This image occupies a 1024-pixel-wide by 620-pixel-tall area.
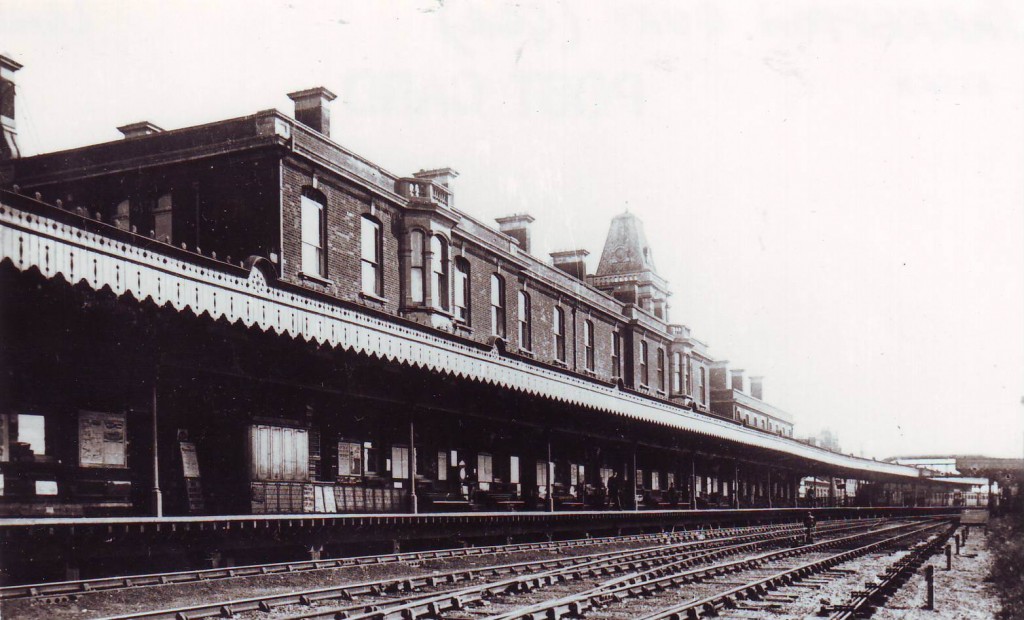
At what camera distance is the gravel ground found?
1215 cm

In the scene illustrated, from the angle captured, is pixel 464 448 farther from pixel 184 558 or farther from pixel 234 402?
pixel 184 558

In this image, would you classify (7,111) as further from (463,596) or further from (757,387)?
(757,387)

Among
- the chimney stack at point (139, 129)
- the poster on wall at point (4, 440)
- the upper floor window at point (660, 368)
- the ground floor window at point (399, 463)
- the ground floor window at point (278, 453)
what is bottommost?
the ground floor window at point (399, 463)

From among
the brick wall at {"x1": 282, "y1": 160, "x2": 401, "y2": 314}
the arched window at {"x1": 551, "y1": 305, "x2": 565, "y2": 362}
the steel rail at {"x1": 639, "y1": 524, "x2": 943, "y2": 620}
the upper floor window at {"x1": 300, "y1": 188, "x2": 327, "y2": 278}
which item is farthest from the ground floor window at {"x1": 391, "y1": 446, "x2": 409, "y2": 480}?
the arched window at {"x1": 551, "y1": 305, "x2": 565, "y2": 362}

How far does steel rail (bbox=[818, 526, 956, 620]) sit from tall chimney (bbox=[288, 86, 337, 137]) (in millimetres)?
15175

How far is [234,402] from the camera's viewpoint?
54.3 feet

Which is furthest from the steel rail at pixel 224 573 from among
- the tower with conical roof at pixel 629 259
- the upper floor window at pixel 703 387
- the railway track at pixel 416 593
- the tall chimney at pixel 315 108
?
the upper floor window at pixel 703 387

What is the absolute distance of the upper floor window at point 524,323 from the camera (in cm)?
3120

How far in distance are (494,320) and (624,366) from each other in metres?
13.2

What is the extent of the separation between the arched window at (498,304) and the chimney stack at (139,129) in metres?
10.7

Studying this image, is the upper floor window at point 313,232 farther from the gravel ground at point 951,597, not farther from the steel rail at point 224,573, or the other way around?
the gravel ground at point 951,597

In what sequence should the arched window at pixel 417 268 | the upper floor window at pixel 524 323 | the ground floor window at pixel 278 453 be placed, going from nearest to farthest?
the ground floor window at pixel 278 453 → the arched window at pixel 417 268 → the upper floor window at pixel 524 323

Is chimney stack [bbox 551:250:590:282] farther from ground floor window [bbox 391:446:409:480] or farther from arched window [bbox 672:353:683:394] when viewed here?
ground floor window [bbox 391:446:409:480]

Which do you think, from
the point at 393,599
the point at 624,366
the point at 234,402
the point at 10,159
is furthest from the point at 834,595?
the point at 624,366
